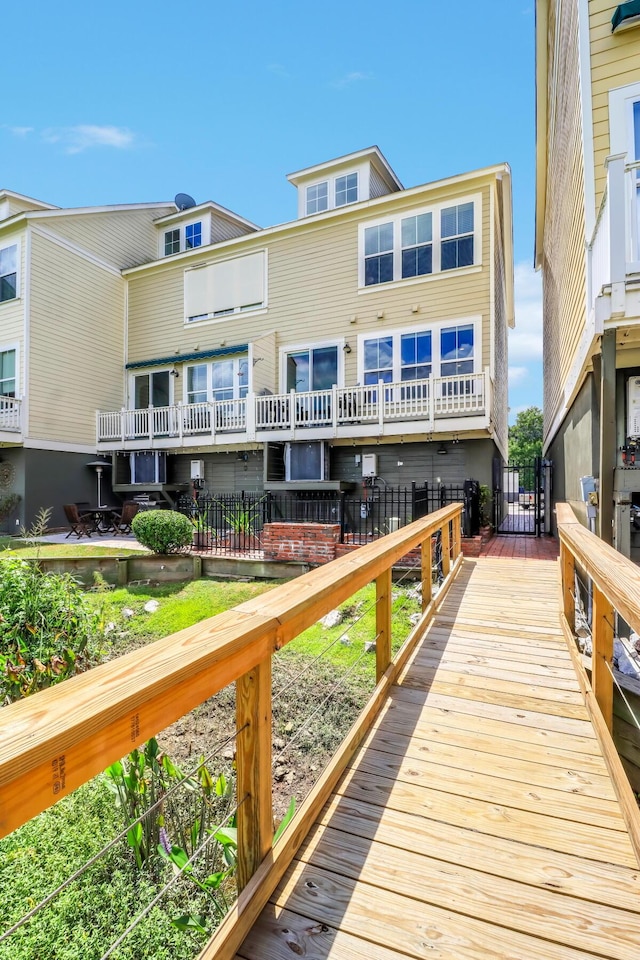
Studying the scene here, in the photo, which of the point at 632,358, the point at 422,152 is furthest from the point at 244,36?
the point at 632,358

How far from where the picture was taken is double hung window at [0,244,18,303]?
13.4 m

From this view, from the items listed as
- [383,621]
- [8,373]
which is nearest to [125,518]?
[8,373]

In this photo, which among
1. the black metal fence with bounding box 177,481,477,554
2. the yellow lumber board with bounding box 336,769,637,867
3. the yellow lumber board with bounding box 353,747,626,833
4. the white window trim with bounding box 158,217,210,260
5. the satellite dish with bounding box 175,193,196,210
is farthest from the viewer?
the satellite dish with bounding box 175,193,196,210

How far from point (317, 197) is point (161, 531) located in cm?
1097

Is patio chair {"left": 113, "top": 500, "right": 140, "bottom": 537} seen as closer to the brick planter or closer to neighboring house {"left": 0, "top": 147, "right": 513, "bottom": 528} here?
neighboring house {"left": 0, "top": 147, "right": 513, "bottom": 528}

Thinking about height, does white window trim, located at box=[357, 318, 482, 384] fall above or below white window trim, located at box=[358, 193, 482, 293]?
below

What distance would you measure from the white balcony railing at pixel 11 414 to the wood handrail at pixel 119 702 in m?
13.9

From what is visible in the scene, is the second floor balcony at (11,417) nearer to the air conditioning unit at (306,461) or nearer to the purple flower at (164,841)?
the air conditioning unit at (306,461)

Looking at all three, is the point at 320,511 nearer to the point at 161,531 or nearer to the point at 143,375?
the point at 161,531

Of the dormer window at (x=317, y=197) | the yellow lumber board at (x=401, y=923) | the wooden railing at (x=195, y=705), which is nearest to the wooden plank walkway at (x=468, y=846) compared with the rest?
the yellow lumber board at (x=401, y=923)

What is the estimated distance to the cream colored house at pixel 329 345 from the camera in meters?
11.0

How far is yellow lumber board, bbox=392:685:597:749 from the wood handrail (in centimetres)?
169

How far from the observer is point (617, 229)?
4270 millimetres

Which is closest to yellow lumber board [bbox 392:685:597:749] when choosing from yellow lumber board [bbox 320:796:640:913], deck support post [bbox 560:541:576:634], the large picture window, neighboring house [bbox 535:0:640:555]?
yellow lumber board [bbox 320:796:640:913]
